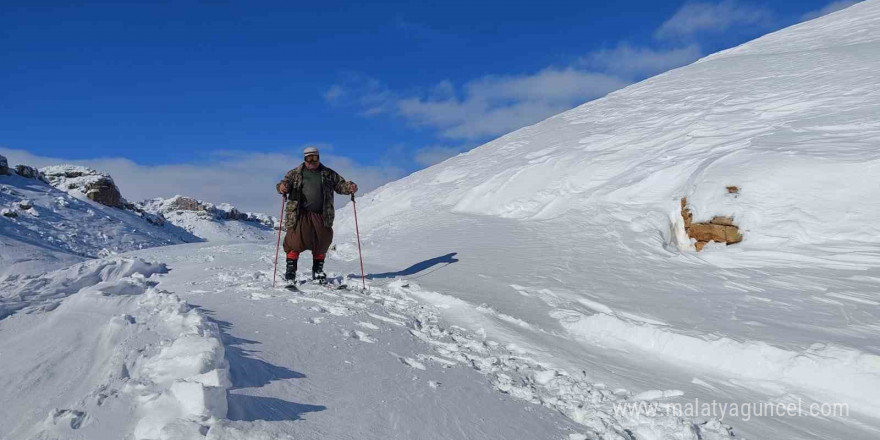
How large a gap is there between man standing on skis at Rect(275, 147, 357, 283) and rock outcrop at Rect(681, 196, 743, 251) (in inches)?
250

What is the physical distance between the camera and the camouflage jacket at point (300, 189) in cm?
725

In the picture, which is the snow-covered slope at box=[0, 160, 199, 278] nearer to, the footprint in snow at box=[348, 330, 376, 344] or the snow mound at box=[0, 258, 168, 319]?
the snow mound at box=[0, 258, 168, 319]

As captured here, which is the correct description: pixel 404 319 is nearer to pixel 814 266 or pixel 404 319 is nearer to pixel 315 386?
pixel 315 386

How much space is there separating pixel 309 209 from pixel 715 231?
6854 millimetres

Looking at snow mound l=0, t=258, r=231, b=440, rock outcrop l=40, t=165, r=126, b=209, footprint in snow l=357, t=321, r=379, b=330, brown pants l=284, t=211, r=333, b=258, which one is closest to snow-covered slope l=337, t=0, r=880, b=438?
footprint in snow l=357, t=321, r=379, b=330

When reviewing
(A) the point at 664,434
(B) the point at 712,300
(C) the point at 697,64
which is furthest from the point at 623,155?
(C) the point at 697,64

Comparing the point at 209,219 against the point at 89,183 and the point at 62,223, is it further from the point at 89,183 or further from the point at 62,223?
the point at 62,223

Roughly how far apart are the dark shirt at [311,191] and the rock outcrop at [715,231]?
6549 mm

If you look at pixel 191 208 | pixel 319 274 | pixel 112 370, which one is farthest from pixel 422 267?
pixel 191 208

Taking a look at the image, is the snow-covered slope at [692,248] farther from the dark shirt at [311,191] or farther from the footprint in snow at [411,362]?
the dark shirt at [311,191]

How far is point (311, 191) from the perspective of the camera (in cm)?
739

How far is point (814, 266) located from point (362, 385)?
6933 mm

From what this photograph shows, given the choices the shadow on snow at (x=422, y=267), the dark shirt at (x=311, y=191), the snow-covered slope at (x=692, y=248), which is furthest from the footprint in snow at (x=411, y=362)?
the shadow on snow at (x=422, y=267)

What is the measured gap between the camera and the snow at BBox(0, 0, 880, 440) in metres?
2.99
